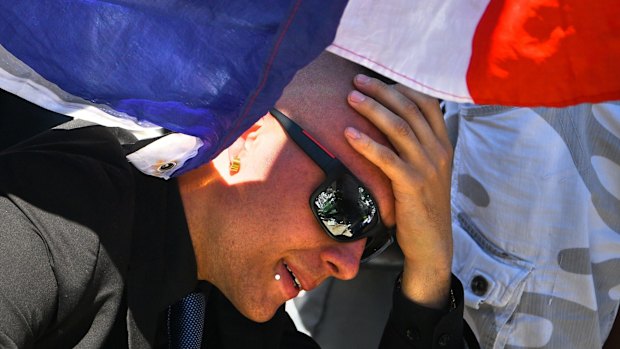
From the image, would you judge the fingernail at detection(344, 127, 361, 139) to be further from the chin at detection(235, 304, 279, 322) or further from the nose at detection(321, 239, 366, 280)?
the chin at detection(235, 304, 279, 322)

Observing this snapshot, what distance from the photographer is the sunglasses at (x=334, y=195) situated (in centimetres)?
199

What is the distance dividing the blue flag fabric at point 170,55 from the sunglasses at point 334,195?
294 mm

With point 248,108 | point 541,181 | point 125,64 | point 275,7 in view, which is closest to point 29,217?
point 125,64

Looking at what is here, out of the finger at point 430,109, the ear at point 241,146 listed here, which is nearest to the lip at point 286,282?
the ear at point 241,146

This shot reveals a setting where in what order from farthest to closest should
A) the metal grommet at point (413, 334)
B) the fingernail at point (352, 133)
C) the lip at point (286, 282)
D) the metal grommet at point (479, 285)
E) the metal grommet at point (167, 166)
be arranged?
the metal grommet at point (479, 285), the metal grommet at point (413, 334), the lip at point (286, 282), the fingernail at point (352, 133), the metal grommet at point (167, 166)

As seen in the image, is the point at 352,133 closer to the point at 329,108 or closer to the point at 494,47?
the point at 329,108

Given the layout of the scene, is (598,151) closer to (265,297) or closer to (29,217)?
(265,297)

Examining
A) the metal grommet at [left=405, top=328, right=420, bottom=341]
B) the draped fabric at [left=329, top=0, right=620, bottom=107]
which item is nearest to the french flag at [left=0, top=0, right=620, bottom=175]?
the draped fabric at [left=329, top=0, right=620, bottom=107]

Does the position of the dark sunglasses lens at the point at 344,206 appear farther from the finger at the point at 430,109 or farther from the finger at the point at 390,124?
the finger at the point at 430,109

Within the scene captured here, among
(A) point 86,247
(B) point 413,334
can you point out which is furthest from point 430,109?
(A) point 86,247

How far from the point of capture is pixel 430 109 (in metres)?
2.12

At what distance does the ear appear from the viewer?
2.03 m

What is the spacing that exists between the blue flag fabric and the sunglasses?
29 centimetres

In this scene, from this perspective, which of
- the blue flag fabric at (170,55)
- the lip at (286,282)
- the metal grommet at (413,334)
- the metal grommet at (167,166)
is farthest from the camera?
the metal grommet at (413,334)
